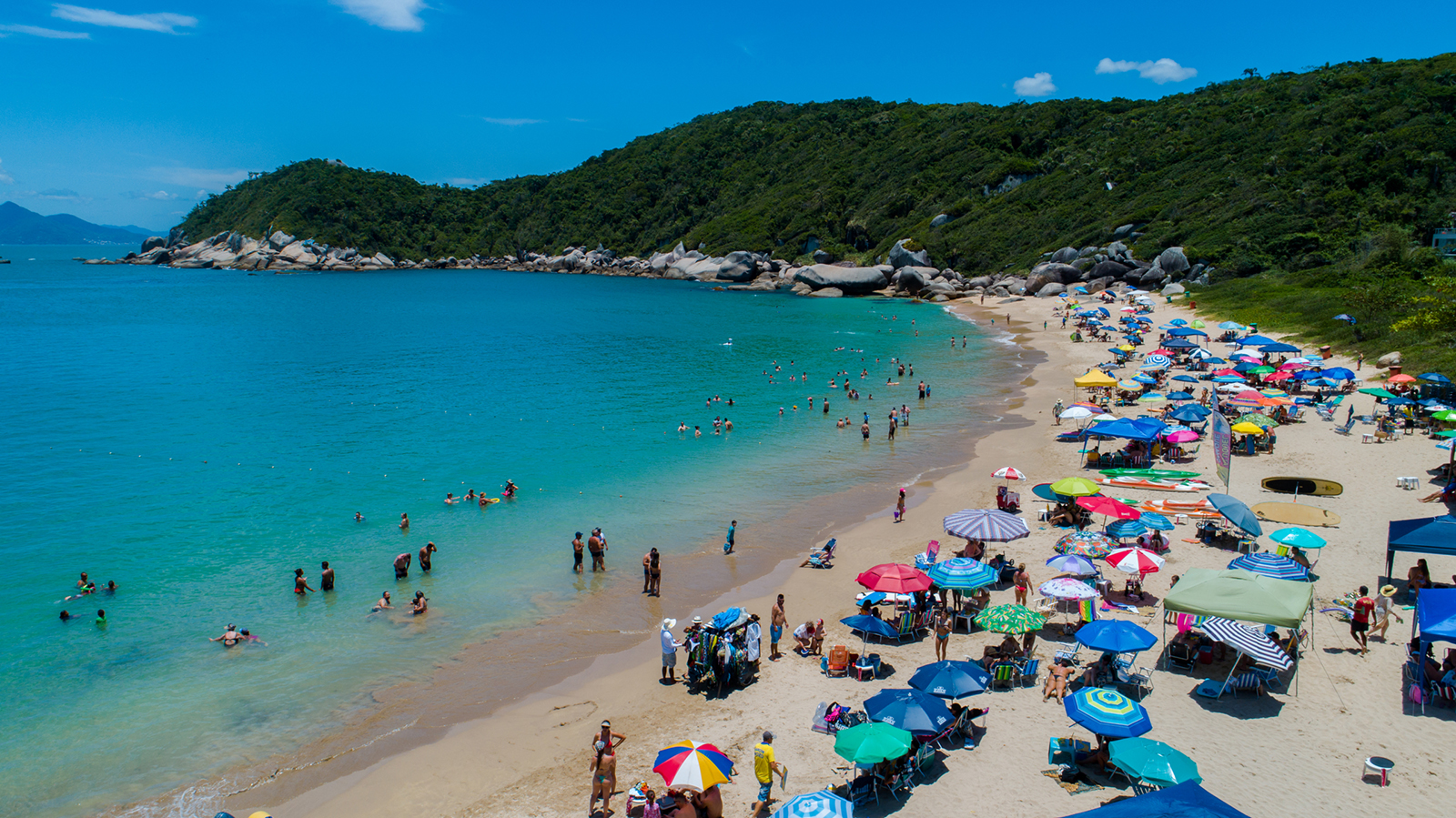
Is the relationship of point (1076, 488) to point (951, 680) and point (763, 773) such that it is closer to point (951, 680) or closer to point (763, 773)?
point (951, 680)

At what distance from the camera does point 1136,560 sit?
15234mm

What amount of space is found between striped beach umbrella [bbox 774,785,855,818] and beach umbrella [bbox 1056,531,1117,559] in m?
10.1

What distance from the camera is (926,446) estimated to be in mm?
31922

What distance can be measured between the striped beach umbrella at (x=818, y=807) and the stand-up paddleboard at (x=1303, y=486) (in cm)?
1771

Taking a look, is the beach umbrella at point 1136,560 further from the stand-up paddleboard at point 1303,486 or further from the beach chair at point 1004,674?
the stand-up paddleboard at point 1303,486

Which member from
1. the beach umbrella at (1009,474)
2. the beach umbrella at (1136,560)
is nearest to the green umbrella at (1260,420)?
the beach umbrella at (1009,474)

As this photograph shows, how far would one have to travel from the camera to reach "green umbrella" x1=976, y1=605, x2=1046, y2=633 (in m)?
13.1

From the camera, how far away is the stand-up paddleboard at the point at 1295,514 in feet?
56.6

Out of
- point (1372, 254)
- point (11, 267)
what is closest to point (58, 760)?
point (1372, 254)

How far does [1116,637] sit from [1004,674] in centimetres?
179

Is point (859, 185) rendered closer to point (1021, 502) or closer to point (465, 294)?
point (465, 294)

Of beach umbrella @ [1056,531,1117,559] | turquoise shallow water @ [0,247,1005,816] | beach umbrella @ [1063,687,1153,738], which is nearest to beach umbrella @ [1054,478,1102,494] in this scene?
beach umbrella @ [1056,531,1117,559]

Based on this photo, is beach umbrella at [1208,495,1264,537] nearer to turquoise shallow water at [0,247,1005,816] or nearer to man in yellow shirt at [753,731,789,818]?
turquoise shallow water at [0,247,1005,816]

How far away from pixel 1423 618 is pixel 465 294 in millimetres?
111690
